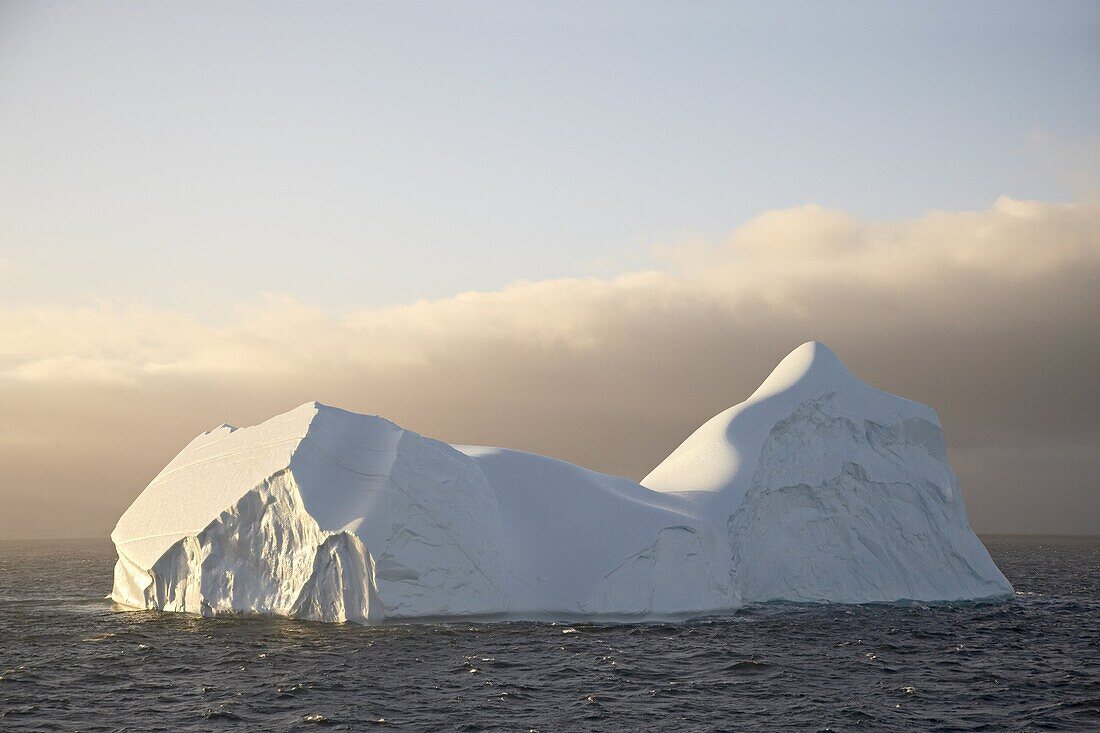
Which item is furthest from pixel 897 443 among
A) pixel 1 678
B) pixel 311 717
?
pixel 1 678

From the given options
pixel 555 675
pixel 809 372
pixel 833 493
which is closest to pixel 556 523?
pixel 555 675

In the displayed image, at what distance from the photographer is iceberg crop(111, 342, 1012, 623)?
2839 cm

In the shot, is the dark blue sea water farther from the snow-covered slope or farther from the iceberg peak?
the iceberg peak

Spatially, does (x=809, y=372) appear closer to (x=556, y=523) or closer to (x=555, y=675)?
(x=556, y=523)

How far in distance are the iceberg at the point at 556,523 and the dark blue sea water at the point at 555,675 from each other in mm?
1345

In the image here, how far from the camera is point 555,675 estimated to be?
21.3 meters

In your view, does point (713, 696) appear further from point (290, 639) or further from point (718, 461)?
point (718, 461)

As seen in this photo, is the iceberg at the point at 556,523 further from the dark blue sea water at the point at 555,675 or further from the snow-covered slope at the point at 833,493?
the dark blue sea water at the point at 555,675

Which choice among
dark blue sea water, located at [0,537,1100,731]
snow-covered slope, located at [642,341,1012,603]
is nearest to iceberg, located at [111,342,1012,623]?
snow-covered slope, located at [642,341,1012,603]

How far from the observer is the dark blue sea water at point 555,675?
18.0 meters

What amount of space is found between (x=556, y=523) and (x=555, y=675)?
Answer: 10.4m

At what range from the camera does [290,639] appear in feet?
82.2

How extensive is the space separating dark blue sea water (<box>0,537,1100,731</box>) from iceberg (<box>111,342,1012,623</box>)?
4.41 ft

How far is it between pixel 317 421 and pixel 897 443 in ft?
73.0
